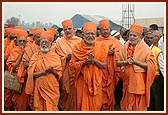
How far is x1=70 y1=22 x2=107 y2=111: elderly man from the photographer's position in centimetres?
520

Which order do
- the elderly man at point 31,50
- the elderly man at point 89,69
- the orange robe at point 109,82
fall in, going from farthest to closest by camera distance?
the orange robe at point 109,82 → the elderly man at point 31,50 → the elderly man at point 89,69

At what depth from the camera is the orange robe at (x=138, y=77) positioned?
510cm

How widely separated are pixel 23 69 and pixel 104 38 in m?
1.64

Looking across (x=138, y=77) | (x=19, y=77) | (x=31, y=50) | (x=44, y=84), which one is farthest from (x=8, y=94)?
(x=138, y=77)

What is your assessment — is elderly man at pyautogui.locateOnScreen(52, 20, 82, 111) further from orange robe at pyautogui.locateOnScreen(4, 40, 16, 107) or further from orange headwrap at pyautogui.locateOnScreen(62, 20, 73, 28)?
orange robe at pyautogui.locateOnScreen(4, 40, 16, 107)

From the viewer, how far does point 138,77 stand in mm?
5117

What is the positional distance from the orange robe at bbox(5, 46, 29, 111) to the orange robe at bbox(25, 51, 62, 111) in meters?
0.49

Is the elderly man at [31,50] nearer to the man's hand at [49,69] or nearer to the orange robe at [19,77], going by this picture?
the orange robe at [19,77]

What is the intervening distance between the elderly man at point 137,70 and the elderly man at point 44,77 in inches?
42.6

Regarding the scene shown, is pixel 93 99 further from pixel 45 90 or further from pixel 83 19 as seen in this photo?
pixel 83 19

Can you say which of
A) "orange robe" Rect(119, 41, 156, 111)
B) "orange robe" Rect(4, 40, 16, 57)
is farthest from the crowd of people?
"orange robe" Rect(4, 40, 16, 57)

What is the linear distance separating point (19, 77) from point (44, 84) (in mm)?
768

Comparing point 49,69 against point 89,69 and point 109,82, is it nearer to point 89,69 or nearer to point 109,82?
point 89,69

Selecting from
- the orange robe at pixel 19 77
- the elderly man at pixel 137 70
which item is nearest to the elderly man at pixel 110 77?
the elderly man at pixel 137 70
